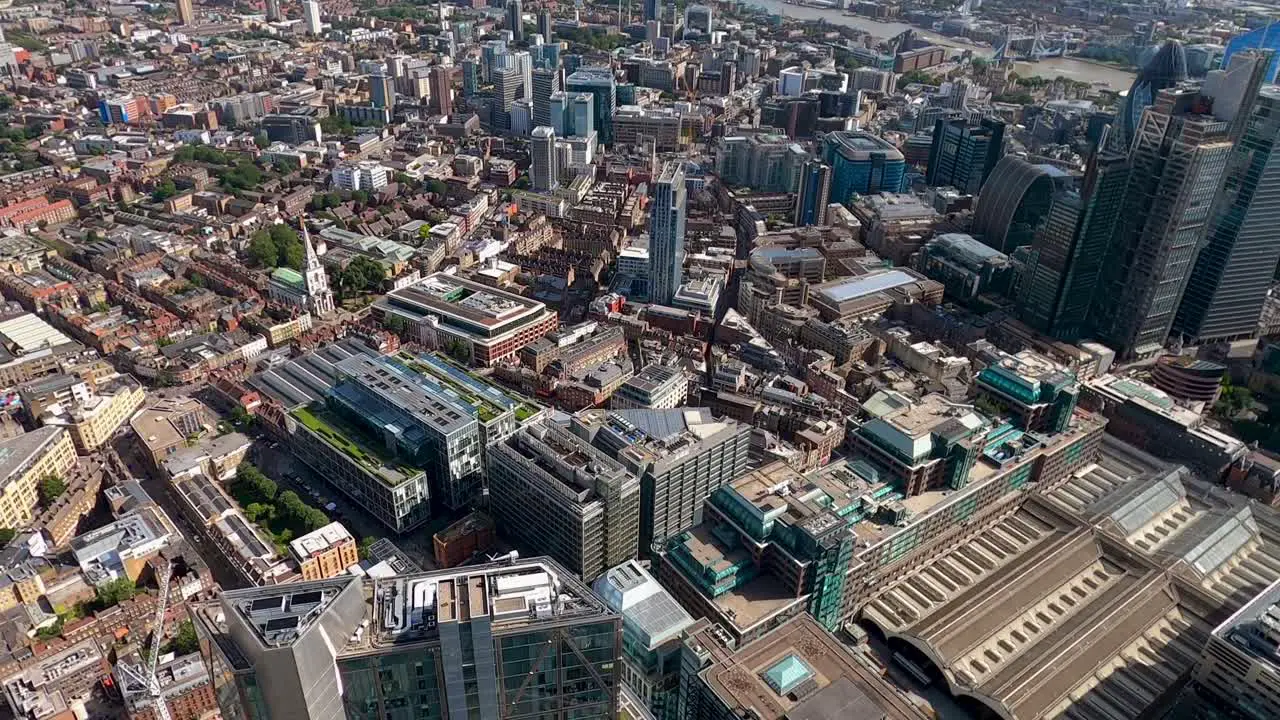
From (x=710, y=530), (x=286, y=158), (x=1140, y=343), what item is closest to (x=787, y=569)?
(x=710, y=530)

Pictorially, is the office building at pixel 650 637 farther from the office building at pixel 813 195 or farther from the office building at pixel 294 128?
the office building at pixel 294 128

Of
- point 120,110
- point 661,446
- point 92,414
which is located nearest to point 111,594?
point 92,414

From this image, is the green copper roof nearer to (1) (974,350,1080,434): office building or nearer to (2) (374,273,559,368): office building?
(2) (374,273,559,368): office building

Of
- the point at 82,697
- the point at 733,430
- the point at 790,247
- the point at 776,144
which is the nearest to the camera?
the point at 82,697

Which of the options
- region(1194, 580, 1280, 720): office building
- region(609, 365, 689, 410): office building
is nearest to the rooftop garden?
region(609, 365, 689, 410): office building

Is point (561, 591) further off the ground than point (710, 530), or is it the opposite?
point (561, 591)

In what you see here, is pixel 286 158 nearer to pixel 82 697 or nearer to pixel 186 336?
pixel 186 336
